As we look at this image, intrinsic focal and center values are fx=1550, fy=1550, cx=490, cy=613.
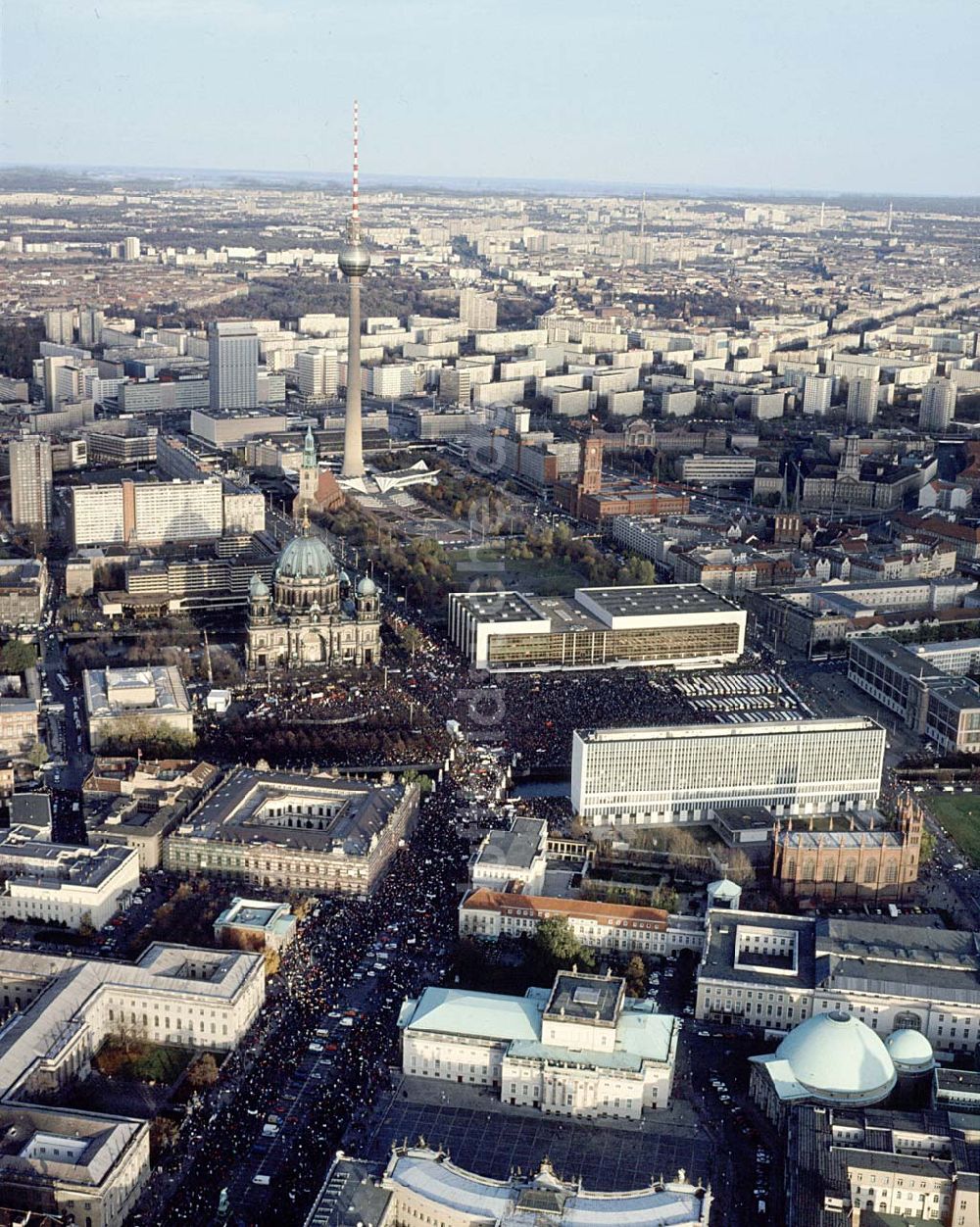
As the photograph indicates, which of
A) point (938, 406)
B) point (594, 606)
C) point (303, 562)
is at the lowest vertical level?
point (594, 606)

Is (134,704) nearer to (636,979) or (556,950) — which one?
(556,950)

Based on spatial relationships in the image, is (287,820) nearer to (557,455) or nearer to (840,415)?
(557,455)

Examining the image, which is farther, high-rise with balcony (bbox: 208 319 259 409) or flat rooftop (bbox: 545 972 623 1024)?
high-rise with balcony (bbox: 208 319 259 409)

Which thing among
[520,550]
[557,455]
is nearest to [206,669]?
[520,550]

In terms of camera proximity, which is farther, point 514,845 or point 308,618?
point 308,618

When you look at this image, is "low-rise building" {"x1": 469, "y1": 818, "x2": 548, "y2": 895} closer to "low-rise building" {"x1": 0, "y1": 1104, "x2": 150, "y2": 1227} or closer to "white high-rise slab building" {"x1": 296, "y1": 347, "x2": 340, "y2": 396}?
"low-rise building" {"x1": 0, "y1": 1104, "x2": 150, "y2": 1227}

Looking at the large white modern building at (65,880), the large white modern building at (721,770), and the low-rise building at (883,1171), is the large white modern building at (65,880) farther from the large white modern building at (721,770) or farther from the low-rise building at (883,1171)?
the low-rise building at (883,1171)

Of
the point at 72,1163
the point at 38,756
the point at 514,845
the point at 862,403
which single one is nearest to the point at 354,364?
the point at 862,403

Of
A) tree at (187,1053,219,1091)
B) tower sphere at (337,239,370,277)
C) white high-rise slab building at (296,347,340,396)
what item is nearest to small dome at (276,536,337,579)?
tree at (187,1053,219,1091)
